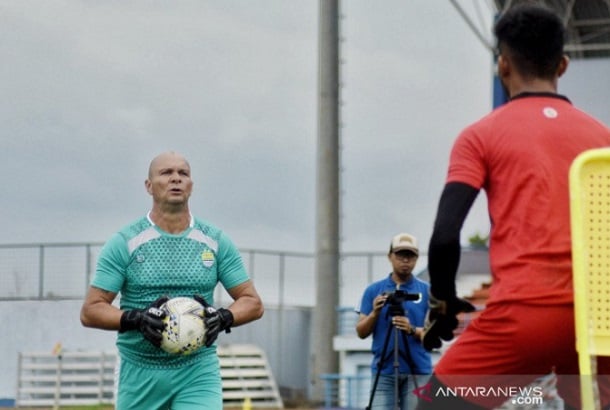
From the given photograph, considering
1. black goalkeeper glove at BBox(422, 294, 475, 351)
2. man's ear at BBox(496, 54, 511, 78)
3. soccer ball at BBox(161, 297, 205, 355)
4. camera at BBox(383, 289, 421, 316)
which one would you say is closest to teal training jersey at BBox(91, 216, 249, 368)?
soccer ball at BBox(161, 297, 205, 355)

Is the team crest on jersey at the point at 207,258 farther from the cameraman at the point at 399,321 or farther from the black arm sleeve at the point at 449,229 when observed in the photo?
the cameraman at the point at 399,321

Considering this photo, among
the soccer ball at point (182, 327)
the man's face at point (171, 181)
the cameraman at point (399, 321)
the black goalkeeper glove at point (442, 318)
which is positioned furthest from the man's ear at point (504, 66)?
the cameraman at point (399, 321)

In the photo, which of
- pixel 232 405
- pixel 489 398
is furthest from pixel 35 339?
pixel 489 398

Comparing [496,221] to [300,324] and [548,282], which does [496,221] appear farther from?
[300,324]

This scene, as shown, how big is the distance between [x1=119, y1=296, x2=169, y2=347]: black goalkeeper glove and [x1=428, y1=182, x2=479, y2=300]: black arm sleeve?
290 centimetres

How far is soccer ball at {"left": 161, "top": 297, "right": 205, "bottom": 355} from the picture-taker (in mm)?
7723

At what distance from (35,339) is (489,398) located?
2587 cm

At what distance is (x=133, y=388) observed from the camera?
26.7 feet

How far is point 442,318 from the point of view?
518 centimetres

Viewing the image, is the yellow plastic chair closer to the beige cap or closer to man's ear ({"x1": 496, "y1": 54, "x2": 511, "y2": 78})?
man's ear ({"x1": 496, "y1": 54, "x2": 511, "y2": 78})

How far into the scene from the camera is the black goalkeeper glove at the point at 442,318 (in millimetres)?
5121

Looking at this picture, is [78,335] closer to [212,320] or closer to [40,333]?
[40,333]

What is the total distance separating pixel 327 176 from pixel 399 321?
16490 millimetres

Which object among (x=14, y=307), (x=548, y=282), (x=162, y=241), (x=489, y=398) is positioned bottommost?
(x=489, y=398)
